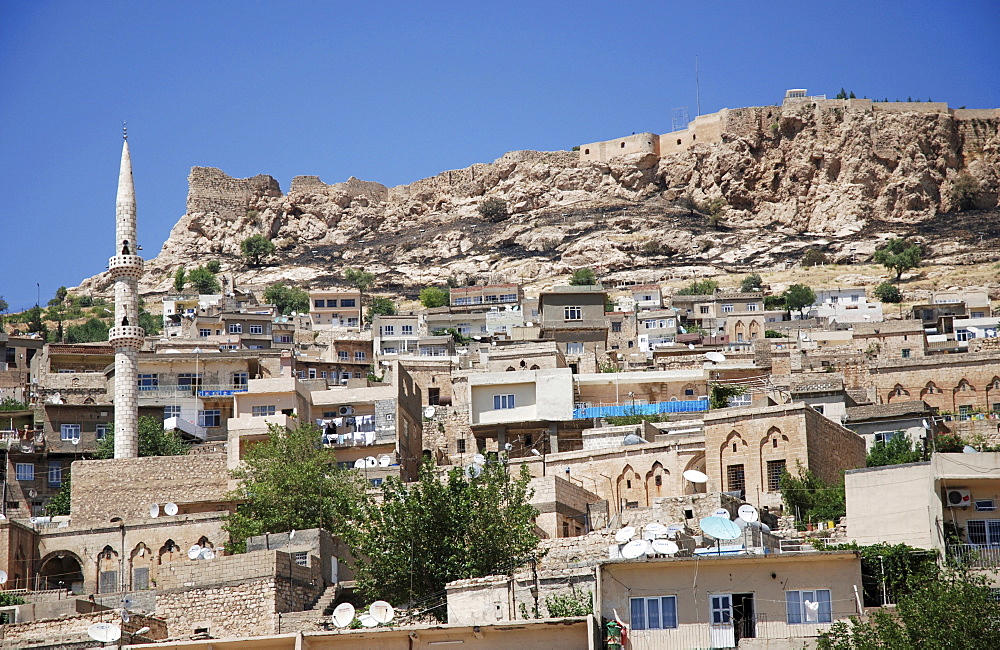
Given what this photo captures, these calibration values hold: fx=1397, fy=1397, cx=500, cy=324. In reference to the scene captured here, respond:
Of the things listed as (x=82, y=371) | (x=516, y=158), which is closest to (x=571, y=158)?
(x=516, y=158)

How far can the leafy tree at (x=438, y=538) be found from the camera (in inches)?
1135

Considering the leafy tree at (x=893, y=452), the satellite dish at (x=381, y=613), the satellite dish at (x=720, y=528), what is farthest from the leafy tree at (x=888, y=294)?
the satellite dish at (x=381, y=613)

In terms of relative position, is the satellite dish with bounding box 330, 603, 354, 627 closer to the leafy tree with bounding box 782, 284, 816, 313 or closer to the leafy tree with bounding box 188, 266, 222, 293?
the leafy tree with bounding box 782, 284, 816, 313

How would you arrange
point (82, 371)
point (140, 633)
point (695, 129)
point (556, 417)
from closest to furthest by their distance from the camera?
point (140, 633) → point (556, 417) → point (82, 371) → point (695, 129)

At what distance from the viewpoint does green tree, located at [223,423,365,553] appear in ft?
119

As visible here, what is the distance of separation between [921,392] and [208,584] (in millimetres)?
31856

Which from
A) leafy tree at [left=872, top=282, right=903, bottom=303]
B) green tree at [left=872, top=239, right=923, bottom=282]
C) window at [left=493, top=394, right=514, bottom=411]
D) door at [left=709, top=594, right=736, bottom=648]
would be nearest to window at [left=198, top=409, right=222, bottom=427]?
window at [left=493, top=394, right=514, bottom=411]

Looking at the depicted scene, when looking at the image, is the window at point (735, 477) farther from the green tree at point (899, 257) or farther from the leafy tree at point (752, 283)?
the green tree at point (899, 257)

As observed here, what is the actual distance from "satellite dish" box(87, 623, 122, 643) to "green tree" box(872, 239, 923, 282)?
7955cm

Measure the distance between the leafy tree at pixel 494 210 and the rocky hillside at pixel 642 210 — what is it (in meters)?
0.81

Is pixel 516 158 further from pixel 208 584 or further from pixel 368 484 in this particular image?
pixel 208 584

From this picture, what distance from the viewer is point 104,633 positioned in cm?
2384

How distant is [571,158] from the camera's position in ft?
420

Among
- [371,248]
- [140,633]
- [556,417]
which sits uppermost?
[371,248]
